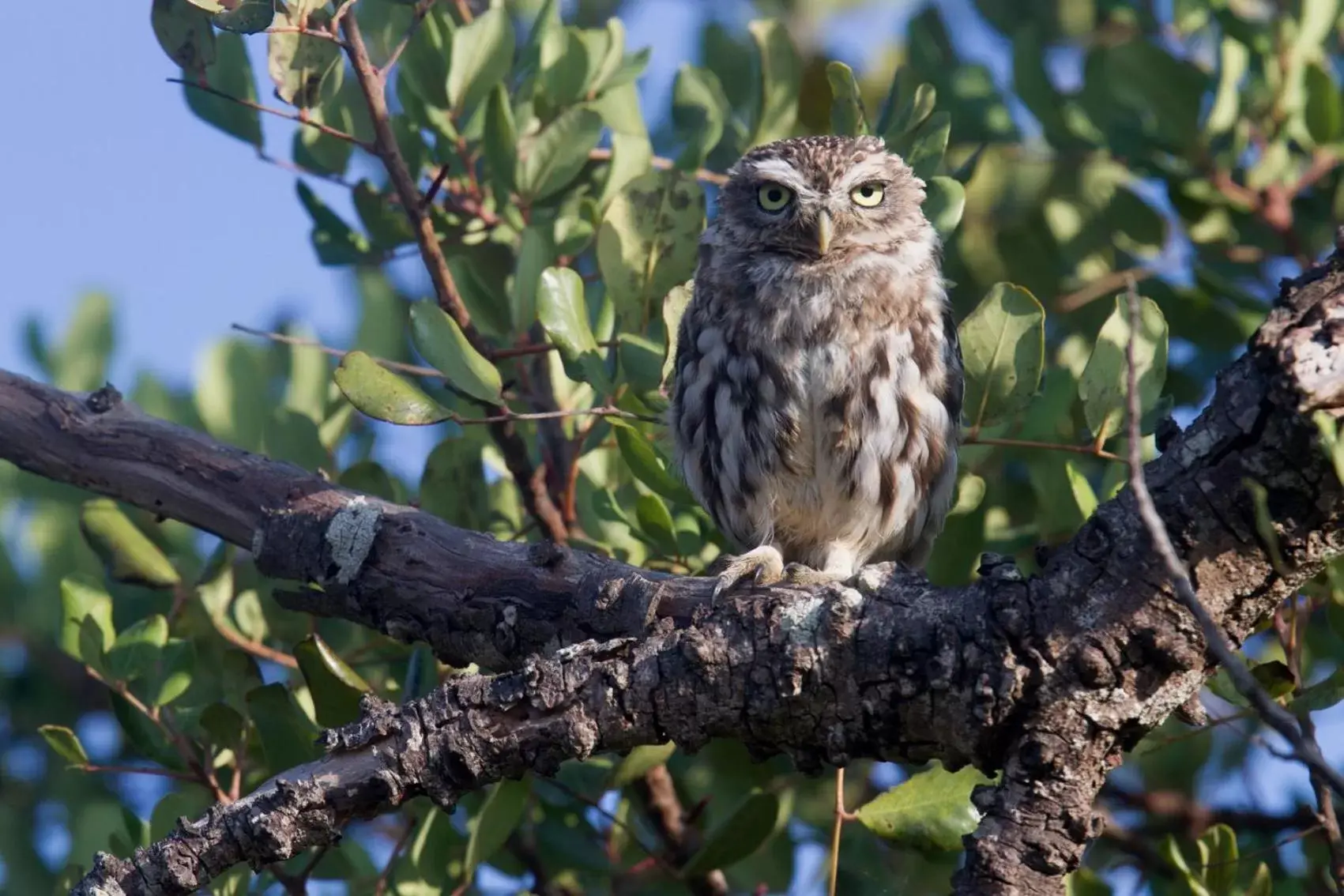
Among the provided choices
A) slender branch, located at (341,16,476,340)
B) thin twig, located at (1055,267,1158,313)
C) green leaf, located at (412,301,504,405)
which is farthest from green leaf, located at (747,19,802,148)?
green leaf, located at (412,301,504,405)

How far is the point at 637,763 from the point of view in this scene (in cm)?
353

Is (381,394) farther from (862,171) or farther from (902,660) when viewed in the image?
(862,171)

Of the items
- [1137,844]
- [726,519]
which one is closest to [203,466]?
[726,519]

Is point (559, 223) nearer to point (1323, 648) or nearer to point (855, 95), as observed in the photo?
point (855, 95)

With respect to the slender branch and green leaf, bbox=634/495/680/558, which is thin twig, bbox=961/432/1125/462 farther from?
the slender branch

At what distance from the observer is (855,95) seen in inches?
140

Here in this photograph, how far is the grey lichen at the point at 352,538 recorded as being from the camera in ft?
10.7

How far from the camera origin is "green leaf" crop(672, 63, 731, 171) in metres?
4.06

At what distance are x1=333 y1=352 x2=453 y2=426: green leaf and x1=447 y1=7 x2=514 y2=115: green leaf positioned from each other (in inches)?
33.9

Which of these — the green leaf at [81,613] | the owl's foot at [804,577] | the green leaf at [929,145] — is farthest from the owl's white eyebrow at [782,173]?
the green leaf at [81,613]

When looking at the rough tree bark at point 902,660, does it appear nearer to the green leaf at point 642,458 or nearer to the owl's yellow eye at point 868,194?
the green leaf at point 642,458

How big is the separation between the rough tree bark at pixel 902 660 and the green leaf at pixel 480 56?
3.97 ft

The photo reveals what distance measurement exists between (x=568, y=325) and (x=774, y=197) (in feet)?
3.60

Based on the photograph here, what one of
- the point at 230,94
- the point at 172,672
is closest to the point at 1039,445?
the point at 172,672
